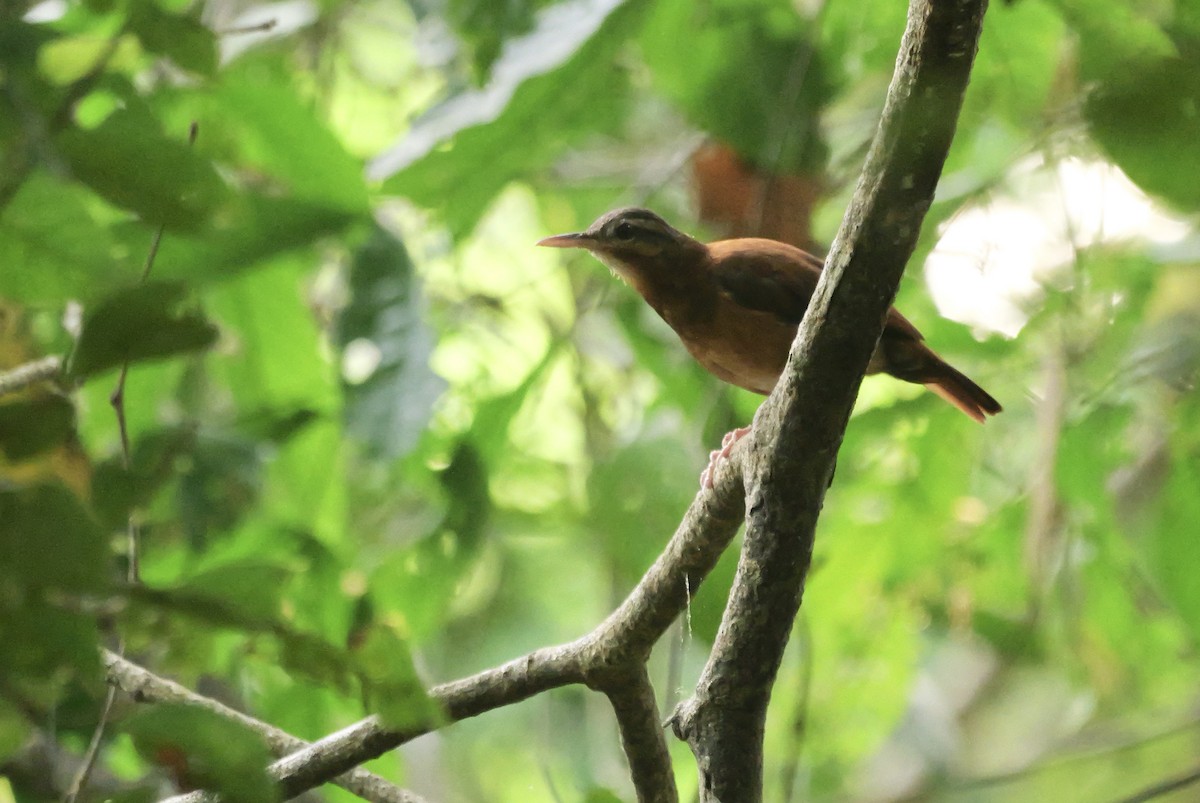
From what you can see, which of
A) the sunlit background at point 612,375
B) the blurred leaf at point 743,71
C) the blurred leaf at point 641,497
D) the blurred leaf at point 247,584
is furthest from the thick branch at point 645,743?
the blurred leaf at point 743,71

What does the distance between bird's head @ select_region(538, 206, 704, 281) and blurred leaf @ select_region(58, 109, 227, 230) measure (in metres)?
2.10

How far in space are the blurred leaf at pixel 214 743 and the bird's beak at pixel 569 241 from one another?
225 centimetres

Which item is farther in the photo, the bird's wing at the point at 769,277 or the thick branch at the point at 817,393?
the bird's wing at the point at 769,277

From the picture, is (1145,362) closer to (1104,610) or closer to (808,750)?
(1104,610)

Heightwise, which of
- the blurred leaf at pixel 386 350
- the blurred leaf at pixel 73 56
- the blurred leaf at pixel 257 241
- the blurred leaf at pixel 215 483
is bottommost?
the blurred leaf at pixel 215 483

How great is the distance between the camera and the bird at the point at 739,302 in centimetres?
278

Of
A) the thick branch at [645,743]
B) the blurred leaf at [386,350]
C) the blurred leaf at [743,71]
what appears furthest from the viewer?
the blurred leaf at [743,71]

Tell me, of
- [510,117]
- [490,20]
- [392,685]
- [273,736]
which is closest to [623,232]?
[510,117]

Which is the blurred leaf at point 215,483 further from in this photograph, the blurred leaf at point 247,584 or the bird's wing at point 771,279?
the blurred leaf at point 247,584

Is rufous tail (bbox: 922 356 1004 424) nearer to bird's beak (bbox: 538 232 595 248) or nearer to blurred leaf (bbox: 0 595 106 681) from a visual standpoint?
bird's beak (bbox: 538 232 595 248)

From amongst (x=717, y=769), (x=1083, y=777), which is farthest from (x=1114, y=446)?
(x=1083, y=777)

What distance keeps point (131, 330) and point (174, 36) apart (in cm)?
45

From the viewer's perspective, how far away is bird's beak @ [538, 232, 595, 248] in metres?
3.17

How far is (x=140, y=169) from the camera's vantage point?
3.44 feet
